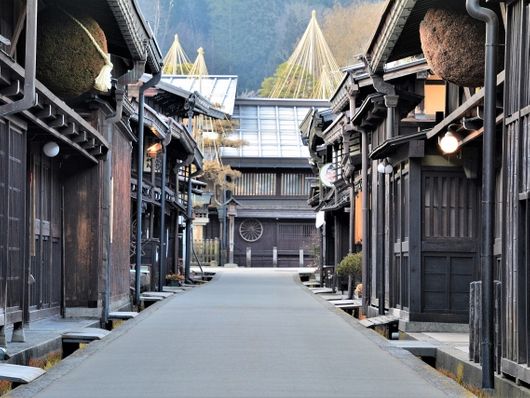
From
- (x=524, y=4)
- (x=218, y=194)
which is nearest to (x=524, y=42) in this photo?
(x=524, y=4)

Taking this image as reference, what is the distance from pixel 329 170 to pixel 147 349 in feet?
89.5

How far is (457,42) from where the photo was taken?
1616cm

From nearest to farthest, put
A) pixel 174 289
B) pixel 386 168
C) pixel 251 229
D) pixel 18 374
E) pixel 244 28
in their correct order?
pixel 18 374, pixel 386 168, pixel 174 289, pixel 251 229, pixel 244 28

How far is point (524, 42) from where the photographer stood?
38.4 feet

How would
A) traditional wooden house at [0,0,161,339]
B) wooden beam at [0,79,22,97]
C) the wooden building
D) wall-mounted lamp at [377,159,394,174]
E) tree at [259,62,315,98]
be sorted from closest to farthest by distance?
wooden beam at [0,79,22,97]
traditional wooden house at [0,0,161,339]
the wooden building
wall-mounted lamp at [377,159,394,174]
tree at [259,62,315,98]

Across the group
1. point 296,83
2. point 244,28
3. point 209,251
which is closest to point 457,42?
point 209,251

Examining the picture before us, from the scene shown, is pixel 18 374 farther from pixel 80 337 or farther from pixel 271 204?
pixel 271 204

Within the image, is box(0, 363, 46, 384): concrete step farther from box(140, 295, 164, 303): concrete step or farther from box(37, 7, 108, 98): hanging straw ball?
box(140, 295, 164, 303): concrete step

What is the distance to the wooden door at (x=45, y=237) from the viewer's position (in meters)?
20.6

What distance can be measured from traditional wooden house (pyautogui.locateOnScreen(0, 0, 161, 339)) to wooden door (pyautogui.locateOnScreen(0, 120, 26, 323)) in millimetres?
16

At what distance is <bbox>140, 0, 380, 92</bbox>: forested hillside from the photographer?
133 meters

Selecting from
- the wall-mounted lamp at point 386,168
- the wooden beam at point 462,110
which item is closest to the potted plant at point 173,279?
the wall-mounted lamp at point 386,168

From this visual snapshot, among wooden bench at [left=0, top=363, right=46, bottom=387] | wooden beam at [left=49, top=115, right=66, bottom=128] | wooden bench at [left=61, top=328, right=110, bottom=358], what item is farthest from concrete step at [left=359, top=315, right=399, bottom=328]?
wooden bench at [left=0, top=363, right=46, bottom=387]

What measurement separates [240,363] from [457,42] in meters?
5.73
